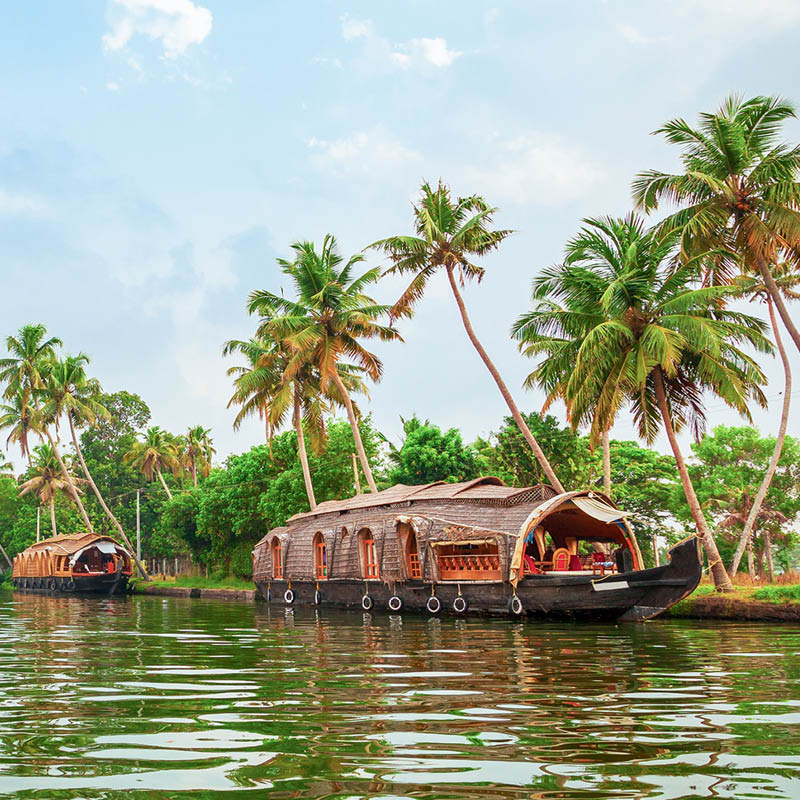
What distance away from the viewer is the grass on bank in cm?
3625

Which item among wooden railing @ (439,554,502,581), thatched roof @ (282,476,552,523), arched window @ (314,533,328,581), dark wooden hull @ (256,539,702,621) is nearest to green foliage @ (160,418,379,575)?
arched window @ (314,533,328,581)

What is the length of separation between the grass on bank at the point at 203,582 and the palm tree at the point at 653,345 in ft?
69.4

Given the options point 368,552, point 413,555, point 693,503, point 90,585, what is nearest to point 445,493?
point 413,555

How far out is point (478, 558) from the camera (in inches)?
683

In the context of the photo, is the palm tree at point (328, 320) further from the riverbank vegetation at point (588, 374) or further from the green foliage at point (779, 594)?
the green foliage at point (779, 594)

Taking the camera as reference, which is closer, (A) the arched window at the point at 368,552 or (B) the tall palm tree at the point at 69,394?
(A) the arched window at the point at 368,552

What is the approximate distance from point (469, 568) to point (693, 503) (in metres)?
4.80

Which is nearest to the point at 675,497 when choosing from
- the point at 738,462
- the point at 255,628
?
the point at 738,462

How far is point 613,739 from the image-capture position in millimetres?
4496

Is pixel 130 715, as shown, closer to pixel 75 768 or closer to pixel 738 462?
pixel 75 768

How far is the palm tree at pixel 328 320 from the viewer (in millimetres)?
25797

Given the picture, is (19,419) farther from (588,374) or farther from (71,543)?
(588,374)

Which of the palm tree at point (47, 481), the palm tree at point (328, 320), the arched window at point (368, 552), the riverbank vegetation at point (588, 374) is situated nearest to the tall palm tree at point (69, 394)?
the riverbank vegetation at point (588, 374)

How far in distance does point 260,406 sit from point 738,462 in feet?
61.0
